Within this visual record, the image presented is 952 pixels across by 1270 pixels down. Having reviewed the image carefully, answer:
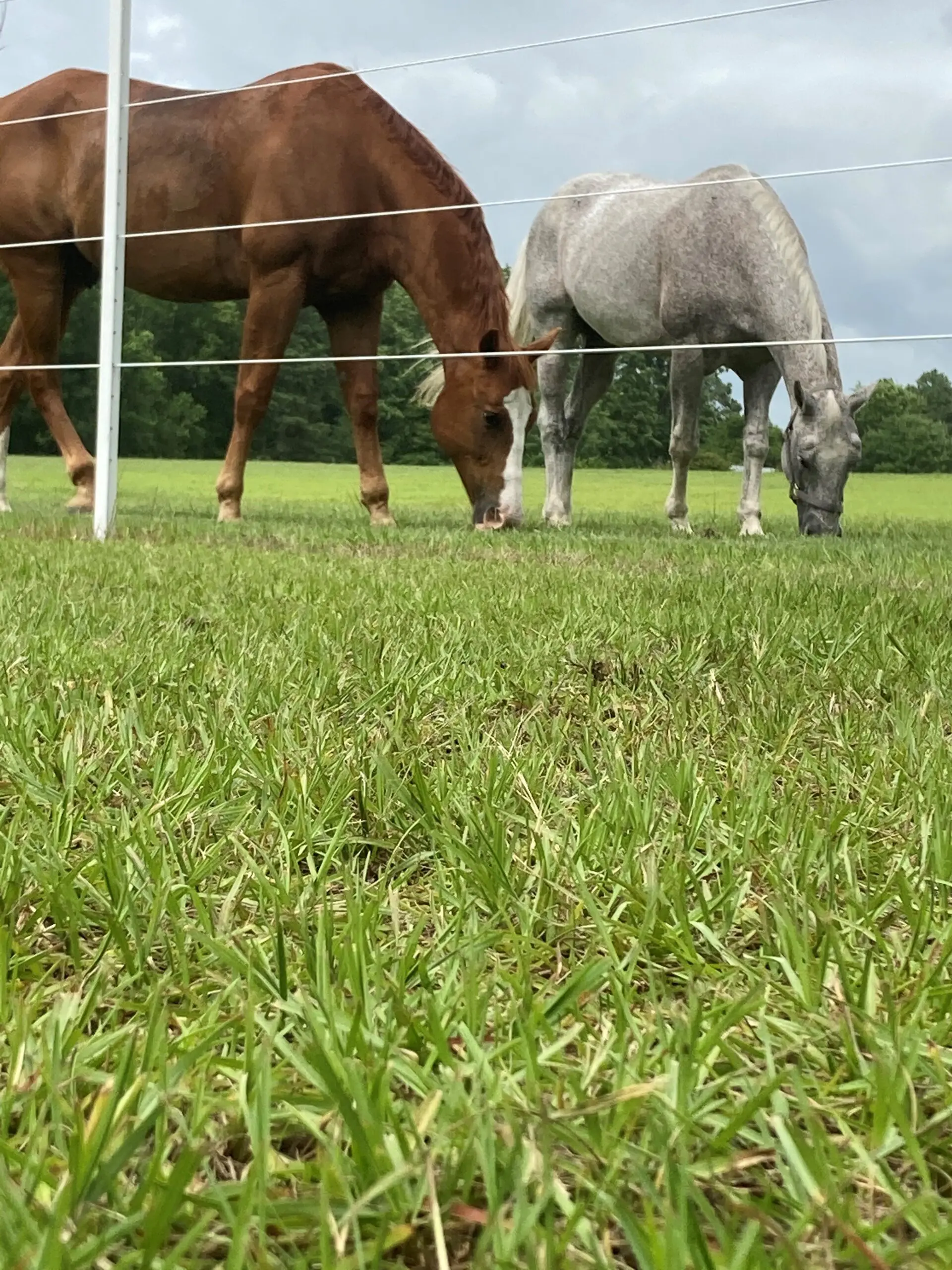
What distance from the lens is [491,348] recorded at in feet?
18.4

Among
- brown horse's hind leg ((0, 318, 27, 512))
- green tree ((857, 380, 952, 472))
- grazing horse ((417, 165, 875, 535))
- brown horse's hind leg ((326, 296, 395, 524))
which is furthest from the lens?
green tree ((857, 380, 952, 472))

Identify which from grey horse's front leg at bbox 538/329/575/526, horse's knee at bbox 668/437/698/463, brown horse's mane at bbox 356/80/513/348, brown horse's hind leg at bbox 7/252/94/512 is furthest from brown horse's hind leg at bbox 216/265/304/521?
horse's knee at bbox 668/437/698/463

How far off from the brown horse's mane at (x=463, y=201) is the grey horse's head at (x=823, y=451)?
69.5 inches

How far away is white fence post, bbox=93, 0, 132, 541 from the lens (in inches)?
168

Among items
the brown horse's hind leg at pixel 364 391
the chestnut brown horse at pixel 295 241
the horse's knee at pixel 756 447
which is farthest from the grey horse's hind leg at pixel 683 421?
the brown horse's hind leg at pixel 364 391

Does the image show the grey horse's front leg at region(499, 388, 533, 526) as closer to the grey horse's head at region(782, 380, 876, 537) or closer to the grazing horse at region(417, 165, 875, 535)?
the grazing horse at region(417, 165, 875, 535)

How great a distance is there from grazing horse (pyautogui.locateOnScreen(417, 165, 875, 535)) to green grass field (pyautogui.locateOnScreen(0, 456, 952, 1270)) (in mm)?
4589

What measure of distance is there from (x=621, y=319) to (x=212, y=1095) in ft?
23.3

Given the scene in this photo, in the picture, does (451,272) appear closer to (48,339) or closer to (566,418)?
(566,418)

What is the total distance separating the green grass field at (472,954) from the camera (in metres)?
0.40

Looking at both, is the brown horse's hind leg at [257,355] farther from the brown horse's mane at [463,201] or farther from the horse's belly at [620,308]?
the horse's belly at [620,308]

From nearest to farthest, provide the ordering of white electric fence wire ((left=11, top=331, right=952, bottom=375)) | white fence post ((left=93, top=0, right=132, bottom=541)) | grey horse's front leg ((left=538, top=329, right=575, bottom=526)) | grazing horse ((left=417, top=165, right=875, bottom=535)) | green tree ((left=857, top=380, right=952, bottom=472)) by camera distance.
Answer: white electric fence wire ((left=11, top=331, right=952, bottom=375)) < white fence post ((left=93, top=0, right=132, bottom=541)) < grazing horse ((left=417, top=165, right=875, bottom=535)) < green tree ((left=857, top=380, right=952, bottom=472)) < grey horse's front leg ((left=538, top=329, right=575, bottom=526))

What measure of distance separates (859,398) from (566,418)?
2155mm

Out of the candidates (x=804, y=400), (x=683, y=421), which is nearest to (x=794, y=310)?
(x=804, y=400)
